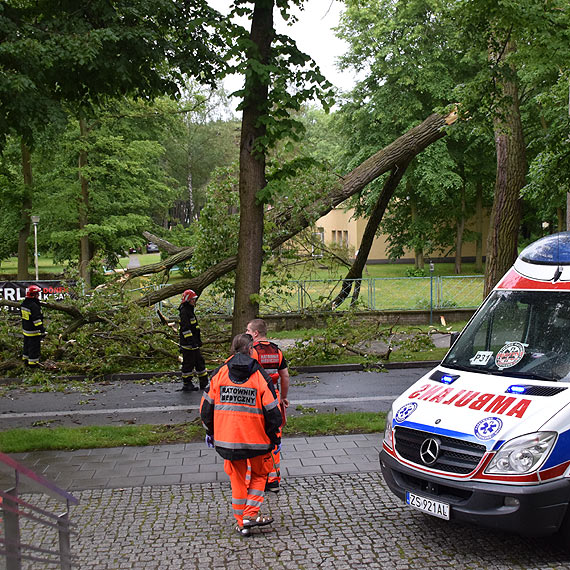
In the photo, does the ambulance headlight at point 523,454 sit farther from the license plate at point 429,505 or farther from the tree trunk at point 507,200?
the tree trunk at point 507,200

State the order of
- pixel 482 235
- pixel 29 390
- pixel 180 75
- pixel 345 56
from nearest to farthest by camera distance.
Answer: pixel 180 75 < pixel 29 390 < pixel 345 56 < pixel 482 235

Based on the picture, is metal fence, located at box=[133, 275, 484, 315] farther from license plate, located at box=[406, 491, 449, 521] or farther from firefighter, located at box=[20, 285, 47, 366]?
license plate, located at box=[406, 491, 449, 521]

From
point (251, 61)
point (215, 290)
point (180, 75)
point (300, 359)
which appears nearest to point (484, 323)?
point (251, 61)

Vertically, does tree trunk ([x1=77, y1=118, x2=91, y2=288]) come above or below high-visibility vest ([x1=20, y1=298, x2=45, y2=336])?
above

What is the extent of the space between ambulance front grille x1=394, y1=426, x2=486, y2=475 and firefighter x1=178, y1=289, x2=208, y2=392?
270 inches

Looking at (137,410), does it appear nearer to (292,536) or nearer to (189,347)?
(189,347)

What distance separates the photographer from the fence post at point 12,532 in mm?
2777

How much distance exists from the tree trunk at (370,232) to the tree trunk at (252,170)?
868cm

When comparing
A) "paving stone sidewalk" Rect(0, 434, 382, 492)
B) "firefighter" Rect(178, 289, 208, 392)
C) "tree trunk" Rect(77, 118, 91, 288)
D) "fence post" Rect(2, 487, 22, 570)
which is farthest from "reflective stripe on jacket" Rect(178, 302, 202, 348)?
"tree trunk" Rect(77, 118, 91, 288)

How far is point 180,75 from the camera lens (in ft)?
35.1

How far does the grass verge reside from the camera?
8.44m

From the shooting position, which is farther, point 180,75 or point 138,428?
point 180,75

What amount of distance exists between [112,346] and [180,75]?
5674 mm

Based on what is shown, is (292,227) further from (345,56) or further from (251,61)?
(345,56)
